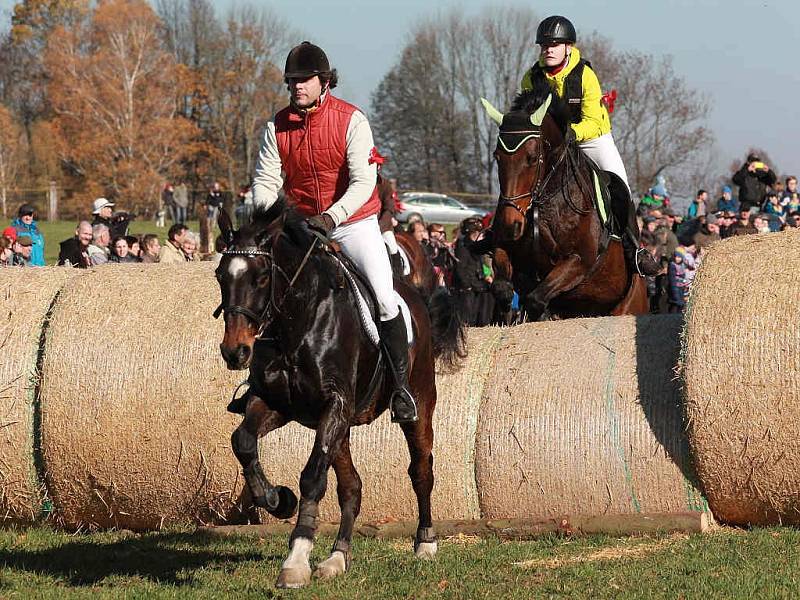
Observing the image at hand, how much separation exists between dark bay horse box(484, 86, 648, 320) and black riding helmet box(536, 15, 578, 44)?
0.49m

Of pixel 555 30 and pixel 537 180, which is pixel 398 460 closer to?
pixel 537 180

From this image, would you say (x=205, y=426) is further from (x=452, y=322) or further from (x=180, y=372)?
(x=452, y=322)

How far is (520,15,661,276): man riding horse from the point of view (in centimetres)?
1166

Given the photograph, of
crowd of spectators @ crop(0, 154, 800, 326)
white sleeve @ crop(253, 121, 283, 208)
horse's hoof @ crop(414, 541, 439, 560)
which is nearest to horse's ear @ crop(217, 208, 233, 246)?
white sleeve @ crop(253, 121, 283, 208)

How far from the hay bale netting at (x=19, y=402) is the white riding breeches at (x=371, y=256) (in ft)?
10.7

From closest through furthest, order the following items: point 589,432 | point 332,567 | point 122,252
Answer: point 332,567
point 589,432
point 122,252

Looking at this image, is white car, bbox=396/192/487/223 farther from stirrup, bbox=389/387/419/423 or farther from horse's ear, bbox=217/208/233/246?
horse's ear, bbox=217/208/233/246

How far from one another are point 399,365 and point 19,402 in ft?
11.9

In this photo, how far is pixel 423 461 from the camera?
8.75 metres

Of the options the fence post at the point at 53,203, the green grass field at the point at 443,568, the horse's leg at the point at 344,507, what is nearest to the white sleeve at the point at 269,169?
the horse's leg at the point at 344,507

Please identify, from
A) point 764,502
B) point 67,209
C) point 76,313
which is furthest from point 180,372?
point 67,209

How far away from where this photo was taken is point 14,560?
27.7ft

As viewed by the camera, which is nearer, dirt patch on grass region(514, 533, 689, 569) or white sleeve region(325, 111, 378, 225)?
white sleeve region(325, 111, 378, 225)

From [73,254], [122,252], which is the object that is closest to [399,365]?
[122,252]
